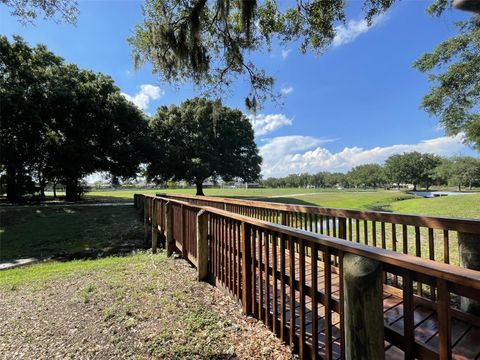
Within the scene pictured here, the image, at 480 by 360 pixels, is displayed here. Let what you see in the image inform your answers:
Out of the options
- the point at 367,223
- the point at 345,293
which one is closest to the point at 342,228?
the point at 367,223

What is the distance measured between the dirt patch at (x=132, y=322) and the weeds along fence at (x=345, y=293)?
23 centimetres

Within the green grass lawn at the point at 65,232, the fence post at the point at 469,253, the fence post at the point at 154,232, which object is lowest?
the green grass lawn at the point at 65,232

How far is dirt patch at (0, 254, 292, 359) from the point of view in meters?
2.72

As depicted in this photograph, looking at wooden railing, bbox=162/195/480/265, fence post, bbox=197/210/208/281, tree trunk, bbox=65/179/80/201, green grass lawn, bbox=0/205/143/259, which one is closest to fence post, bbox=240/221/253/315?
fence post, bbox=197/210/208/281

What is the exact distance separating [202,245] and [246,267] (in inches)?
51.6

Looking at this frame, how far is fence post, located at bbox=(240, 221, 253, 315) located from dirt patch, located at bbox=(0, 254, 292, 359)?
15 centimetres

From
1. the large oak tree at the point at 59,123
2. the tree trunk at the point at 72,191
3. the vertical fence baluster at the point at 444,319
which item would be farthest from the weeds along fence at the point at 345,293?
the tree trunk at the point at 72,191

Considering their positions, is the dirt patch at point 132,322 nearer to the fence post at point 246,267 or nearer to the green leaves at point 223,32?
the fence post at point 246,267

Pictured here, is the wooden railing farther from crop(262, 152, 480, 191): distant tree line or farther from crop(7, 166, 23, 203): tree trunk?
crop(262, 152, 480, 191): distant tree line

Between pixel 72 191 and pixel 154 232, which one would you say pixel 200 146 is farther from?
pixel 154 232

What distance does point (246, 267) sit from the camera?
10.2 ft

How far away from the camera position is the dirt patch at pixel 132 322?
8.94ft

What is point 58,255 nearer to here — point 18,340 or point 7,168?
Answer: point 18,340

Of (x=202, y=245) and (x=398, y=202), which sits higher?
(x=202, y=245)
